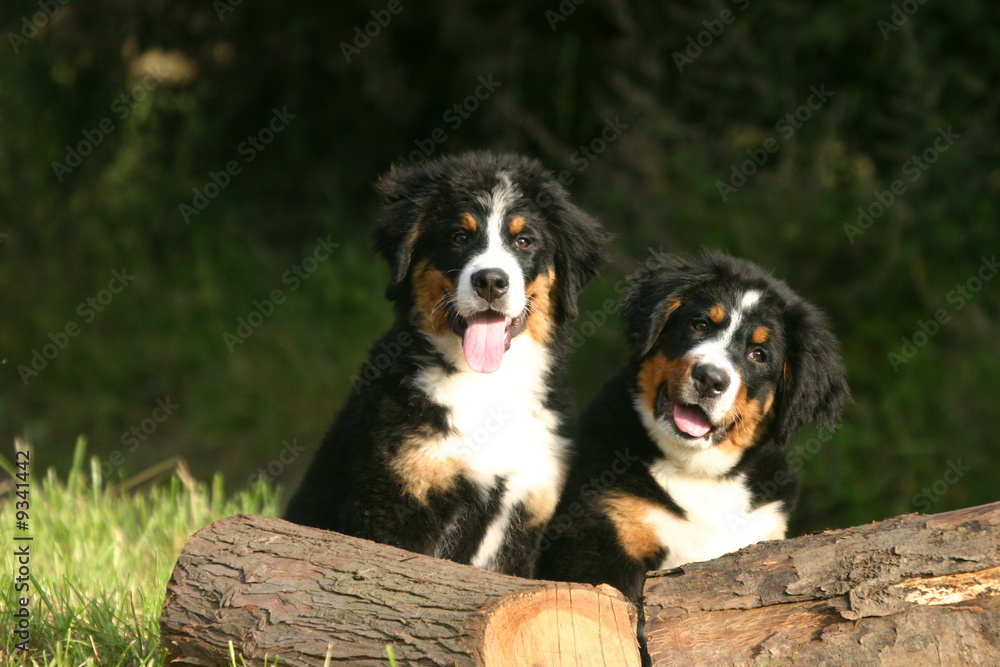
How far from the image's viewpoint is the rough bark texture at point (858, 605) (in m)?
3.32

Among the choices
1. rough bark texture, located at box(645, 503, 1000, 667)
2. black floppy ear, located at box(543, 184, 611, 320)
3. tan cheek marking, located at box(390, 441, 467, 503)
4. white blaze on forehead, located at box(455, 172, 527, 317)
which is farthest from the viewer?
black floppy ear, located at box(543, 184, 611, 320)

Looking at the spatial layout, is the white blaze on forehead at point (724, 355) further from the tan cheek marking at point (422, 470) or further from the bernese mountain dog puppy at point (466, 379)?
the tan cheek marking at point (422, 470)

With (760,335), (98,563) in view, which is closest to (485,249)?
(760,335)

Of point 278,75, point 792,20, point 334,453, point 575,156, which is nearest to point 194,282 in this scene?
point 278,75

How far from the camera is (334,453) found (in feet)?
14.4

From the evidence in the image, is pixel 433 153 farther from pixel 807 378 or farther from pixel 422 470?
pixel 422 470

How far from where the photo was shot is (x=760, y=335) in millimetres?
4344

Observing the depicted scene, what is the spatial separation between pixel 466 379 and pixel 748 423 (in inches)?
43.5

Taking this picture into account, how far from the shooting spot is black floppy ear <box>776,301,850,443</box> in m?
4.40

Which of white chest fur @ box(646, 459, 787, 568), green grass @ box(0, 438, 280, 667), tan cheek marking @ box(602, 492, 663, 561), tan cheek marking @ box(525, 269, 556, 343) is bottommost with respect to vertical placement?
green grass @ box(0, 438, 280, 667)

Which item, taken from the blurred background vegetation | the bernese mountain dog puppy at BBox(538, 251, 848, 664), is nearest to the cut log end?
the bernese mountain dog puppy at BBox(538, 251, 848, 664)

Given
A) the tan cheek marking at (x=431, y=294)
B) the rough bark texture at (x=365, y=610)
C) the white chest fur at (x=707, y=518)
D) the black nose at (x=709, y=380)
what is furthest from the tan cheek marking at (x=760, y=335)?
the rough bark texture at (x=365, y=610)

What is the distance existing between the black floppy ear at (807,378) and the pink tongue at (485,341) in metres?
1.13

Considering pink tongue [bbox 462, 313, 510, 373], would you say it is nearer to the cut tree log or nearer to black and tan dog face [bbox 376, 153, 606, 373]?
black and tan dog face [bbox 376, 153, 606, 373]
